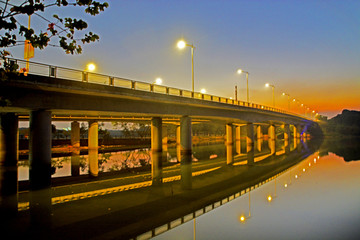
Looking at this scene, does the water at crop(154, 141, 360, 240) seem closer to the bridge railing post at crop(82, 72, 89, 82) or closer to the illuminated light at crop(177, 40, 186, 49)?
the bridge railing post at crop(82, 72, 89, 82)

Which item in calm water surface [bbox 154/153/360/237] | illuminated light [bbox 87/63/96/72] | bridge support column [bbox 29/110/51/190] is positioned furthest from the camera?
illuminated light [bbox 87/63/96/72]

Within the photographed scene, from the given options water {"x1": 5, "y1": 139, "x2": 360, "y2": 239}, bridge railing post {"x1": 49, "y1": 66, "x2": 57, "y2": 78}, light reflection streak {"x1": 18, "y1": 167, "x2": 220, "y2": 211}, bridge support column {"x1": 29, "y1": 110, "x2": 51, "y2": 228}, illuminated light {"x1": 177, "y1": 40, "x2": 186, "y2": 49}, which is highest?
illuminated light {"x1": 177, "y1": 40, "x2": 186, "y2": 49}

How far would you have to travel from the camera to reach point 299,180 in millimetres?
19297

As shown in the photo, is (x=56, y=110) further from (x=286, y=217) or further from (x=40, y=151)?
(x=286, y=217)

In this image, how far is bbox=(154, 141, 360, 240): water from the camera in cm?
874

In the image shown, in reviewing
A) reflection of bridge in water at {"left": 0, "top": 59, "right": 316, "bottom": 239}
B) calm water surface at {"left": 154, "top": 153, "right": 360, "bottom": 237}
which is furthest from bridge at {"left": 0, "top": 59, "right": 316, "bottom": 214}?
calm water surface at {"left": 154, "top": 153, "right": 360, "bottom": 237}

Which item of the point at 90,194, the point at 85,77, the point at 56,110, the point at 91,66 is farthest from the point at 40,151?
the point at 91,66

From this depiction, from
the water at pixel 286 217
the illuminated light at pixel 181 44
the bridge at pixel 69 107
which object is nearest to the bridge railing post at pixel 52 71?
the bridge at pixel 69 107

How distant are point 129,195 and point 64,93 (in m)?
14.4

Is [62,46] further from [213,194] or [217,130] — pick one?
[217,130]

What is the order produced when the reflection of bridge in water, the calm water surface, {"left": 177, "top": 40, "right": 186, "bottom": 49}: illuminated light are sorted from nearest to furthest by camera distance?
the calm water surface < the reflection of bridge in water < {"left": 177, "top": 40, "right": 186, "bottom": 49}: illuminated light

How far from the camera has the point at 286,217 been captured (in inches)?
412

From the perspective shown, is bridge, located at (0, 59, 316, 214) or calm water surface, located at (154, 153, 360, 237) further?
bridge, located at (0, 59, 316, 214)

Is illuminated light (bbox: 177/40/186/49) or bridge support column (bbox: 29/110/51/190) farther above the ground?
illuminated light (bbox: 177/40/186/49)
